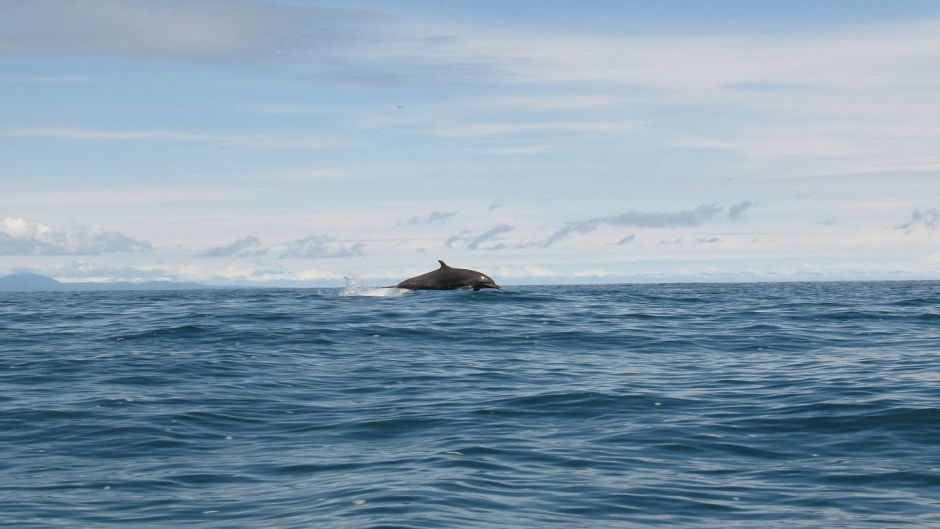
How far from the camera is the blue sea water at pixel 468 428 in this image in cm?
1143

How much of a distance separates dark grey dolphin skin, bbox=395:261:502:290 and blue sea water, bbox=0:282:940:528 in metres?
18.6

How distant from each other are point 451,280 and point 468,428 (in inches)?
1321

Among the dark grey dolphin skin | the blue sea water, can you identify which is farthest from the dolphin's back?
the blue sea water

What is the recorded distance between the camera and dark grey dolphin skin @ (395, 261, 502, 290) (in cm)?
4922

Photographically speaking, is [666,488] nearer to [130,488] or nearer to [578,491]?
[578,491]

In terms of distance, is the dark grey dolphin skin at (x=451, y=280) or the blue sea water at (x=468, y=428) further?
the dark grey dolphin skin at (x=451, y=280)

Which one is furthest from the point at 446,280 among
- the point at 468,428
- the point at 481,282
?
the point at 468,428

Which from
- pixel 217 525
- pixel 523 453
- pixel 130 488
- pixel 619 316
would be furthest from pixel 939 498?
pixel 619 316

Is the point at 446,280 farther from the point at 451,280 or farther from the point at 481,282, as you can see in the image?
the point at 481,282

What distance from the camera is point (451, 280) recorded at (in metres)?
49.5

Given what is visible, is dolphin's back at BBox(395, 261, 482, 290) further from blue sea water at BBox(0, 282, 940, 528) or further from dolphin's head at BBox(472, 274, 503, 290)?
blue sea water at BBox(0, 282, 940, 528)

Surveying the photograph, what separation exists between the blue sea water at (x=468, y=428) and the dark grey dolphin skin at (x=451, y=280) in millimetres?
18556

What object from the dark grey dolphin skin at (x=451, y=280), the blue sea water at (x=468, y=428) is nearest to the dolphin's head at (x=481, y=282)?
the dark grey dolphin skin at (x=451, y=280)

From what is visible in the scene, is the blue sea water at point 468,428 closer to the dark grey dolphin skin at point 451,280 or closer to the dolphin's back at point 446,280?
the dark grey dolphin skin at point 451,280
